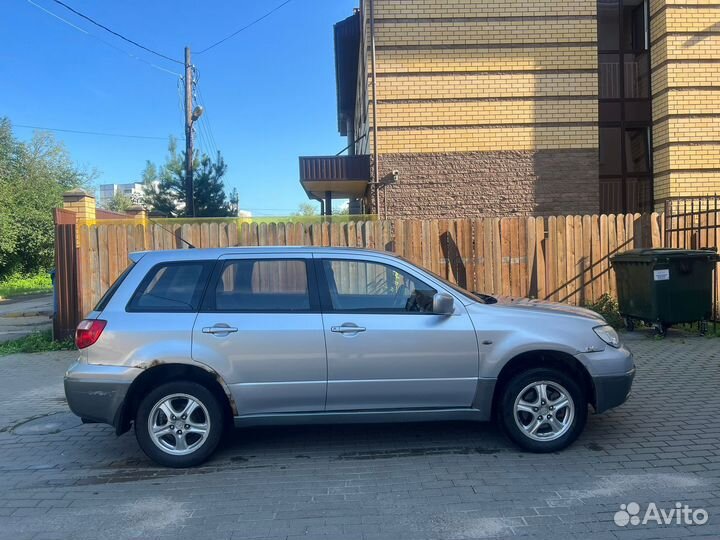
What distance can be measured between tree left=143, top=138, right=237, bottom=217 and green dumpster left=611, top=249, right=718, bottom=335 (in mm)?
25488

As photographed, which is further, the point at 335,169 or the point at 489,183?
the point at 335,169

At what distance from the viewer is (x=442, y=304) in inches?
174

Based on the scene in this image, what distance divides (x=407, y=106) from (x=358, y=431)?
8005 mm

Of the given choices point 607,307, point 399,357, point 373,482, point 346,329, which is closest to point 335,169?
point 607,307

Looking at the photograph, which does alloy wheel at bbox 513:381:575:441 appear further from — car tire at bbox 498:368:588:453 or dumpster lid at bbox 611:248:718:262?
dumpster lid at bbox 611:248:718:262

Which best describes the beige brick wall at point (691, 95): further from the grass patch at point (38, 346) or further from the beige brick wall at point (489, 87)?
the grass patch at point (38, 346)

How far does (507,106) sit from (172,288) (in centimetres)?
904

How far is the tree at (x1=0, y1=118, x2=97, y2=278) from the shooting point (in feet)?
92.5

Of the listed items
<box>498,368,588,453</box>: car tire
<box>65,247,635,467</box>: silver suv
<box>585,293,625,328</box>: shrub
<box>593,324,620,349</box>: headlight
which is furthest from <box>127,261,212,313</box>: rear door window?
<box>585,293,625,328</box>: shrub

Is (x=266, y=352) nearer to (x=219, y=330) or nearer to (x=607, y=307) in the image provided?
(x=219, y=330)

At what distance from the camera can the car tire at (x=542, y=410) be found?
15.0 feet

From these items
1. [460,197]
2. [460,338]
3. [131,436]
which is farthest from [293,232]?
[460,338]

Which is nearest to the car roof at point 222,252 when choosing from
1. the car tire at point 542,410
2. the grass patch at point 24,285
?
the car tire at point 542,410

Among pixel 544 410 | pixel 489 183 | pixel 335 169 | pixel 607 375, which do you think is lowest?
pixel 544 410
